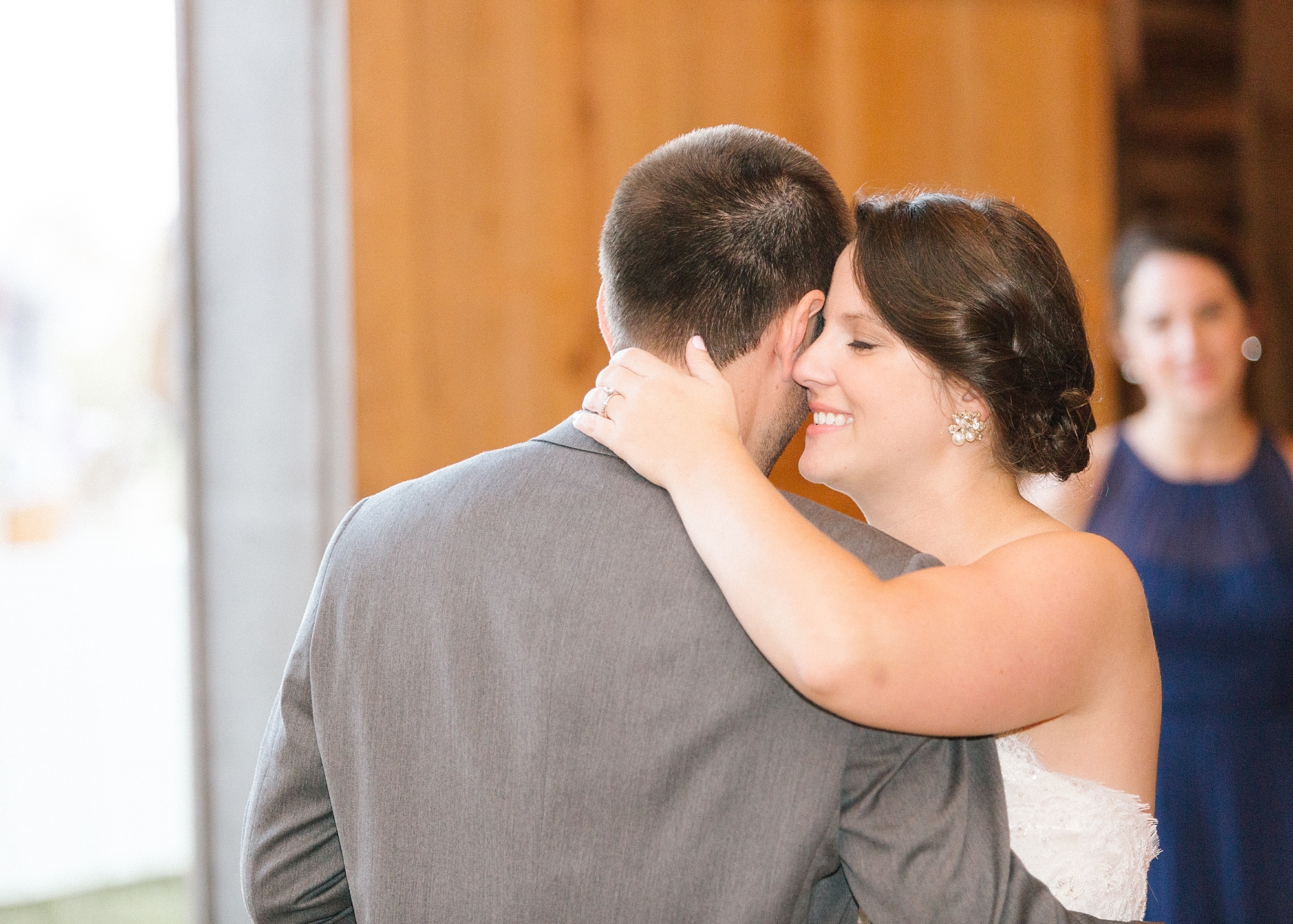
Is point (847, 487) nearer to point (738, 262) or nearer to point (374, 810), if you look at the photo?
point (738, 262)

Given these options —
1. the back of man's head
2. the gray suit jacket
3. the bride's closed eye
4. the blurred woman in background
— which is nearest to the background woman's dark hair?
the blurred woman in background

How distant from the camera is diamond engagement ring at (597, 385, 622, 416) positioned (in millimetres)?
1213

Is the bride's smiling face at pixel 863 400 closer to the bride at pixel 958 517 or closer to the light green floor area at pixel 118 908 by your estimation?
the bride at pixel 958 517

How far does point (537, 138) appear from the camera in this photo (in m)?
2.82

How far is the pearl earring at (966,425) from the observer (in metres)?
1.47

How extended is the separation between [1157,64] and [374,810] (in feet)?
12.0

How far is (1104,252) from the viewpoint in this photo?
3.50 m

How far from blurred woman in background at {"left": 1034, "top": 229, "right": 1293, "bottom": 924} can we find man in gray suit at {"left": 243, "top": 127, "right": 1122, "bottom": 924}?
4.87 ft

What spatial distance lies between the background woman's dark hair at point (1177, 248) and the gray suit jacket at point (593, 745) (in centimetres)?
237

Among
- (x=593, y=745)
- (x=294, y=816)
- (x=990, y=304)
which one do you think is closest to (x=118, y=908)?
(x=294, y=816)

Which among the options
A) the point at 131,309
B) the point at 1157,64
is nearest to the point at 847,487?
the point at 131,309

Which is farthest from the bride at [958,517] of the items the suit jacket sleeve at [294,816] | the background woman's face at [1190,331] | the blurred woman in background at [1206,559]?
the background woman's face at [1190,331]

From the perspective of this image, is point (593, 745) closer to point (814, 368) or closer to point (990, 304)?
point (814, 368)

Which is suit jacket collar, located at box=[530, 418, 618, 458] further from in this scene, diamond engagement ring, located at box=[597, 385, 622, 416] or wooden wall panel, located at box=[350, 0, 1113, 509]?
wooden wall panel, located at box=[350, 0, 1113, 509]
